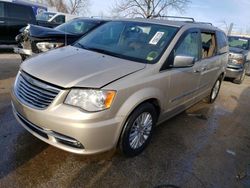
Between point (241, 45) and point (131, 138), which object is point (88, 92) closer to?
point (131, 138)

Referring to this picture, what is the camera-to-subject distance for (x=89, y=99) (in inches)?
102

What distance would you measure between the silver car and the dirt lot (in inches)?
12.1

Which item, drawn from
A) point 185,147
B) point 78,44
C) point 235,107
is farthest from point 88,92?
point 235,107

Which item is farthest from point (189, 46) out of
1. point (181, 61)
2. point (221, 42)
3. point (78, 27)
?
point (78, 27)

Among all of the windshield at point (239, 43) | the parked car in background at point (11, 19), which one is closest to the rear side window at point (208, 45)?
the windshield at point (239, 43)

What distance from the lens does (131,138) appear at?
3139 millimetres

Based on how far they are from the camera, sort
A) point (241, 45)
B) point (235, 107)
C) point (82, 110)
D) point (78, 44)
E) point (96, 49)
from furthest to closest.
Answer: point (241, 45)
point (235, 107)
point (78, 44)
point (96, 49)
point (82, 110)

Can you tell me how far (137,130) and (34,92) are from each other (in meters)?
1.34

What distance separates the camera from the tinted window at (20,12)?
386 inches

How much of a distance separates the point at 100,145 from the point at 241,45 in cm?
943

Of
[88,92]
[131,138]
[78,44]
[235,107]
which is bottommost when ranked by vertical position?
[235,107]

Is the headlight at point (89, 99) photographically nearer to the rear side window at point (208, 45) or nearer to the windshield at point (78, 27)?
the rear side window at point (208, 45)

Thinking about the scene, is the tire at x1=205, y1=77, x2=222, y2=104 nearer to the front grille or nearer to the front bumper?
the front bumper

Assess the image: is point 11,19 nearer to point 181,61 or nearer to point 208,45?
point 208,45
